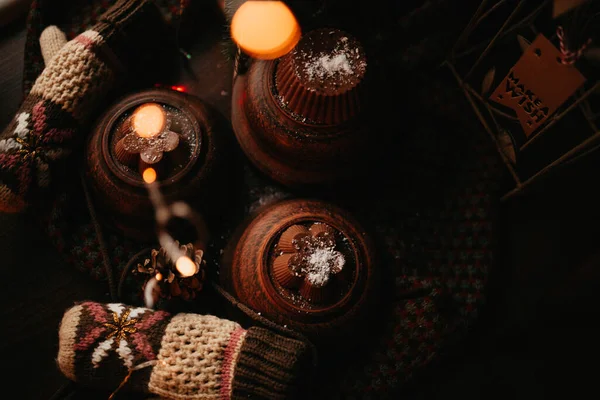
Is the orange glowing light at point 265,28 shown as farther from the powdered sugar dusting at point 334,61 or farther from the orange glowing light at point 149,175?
the orange glowing light at point 149,175

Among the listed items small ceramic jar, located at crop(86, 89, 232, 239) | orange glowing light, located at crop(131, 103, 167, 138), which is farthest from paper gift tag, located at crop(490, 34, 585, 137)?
orange glowing light, located at crop(131, 103, 167, 138)

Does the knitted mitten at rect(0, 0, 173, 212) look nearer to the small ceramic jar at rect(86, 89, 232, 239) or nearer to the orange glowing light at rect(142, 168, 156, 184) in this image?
the small ceramic jar at rect(86, 89, 232, 239)

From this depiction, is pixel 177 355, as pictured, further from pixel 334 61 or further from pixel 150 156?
pixel 334 61

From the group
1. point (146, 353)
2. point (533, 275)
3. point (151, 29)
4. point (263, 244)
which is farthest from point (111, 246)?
point (533, 275)

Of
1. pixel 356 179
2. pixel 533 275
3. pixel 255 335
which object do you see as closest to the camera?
pixel 255 335

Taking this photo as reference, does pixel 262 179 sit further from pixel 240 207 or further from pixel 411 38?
pixel 411 38

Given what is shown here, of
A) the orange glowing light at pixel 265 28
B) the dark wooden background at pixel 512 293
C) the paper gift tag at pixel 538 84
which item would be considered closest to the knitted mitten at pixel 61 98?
the dark wooden background at pixel 512 293
